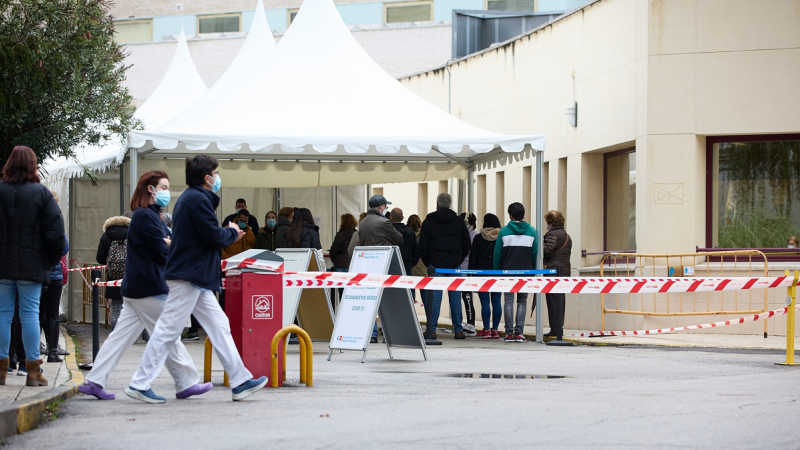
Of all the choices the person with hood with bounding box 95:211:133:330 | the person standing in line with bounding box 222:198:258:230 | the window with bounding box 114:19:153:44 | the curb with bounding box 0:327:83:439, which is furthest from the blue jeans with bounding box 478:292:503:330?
the window with bounding box 114:19:153:44

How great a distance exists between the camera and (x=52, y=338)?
1007 centimetres

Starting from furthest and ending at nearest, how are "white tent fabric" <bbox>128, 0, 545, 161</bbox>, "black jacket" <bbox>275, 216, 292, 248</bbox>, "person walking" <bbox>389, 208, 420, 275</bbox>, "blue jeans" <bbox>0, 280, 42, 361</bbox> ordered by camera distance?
"black jacket" <bbox>275, 216, 292, 248</bbox>
"person walking" <bbox>389, 208, 420, 275</bbox>
"white tent fabric" <bbox>128, 0, 545, 161</bbox>
"blue jeans" <bbox>0, 280, 42, 361</bbox>

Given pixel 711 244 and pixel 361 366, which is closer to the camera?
pixel 361 366

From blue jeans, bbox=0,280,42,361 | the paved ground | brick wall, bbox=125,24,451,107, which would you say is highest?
brick wall, bbox=125,24,451,107

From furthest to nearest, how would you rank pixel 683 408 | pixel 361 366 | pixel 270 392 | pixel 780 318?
1. pixel 780 318
2. pixel 361 366
3. pixel 270 392
4. pixel 683 408

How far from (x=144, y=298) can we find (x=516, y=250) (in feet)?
22.5

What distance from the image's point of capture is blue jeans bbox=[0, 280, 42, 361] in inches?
309

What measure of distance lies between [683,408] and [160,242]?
403 cm

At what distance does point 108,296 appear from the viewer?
40.7 feet

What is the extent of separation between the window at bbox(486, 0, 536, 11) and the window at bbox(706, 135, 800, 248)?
16.1 metres

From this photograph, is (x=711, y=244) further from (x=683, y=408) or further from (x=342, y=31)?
(x=683, y=408)

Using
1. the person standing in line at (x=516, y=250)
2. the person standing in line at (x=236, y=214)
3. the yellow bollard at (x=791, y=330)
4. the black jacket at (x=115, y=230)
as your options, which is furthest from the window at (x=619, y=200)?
the black jacket at (x=115, y=230)

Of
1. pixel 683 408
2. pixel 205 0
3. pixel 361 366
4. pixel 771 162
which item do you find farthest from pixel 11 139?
pixel 205 0

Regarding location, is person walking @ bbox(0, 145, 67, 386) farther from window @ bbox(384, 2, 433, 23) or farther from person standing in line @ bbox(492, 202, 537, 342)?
window @ bbox(384, 2, 433, 23)
